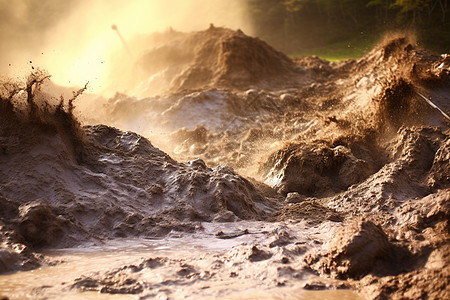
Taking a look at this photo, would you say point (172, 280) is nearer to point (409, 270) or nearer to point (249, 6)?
point (409, 270)

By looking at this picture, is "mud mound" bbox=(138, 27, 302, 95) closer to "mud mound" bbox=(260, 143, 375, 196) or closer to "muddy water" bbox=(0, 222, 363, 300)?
→ "mud mound" bbox=(260, 143, 375, 196)

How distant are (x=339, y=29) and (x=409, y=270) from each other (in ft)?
110

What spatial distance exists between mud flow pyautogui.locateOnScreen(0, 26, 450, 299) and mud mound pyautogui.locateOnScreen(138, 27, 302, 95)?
6373 millimetres

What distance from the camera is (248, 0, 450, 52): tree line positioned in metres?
24.8

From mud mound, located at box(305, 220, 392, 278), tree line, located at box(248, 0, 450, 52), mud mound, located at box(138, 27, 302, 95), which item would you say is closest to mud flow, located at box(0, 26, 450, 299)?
mud mound, located at box(305, 220, 392, 278)

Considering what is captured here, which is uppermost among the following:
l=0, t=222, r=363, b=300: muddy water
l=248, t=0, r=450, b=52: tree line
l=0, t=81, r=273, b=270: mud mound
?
l=248, t=0, r=450, b=52: tree line

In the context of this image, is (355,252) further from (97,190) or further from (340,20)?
(340,20)

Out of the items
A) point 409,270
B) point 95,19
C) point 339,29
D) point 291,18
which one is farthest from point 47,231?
point 291,18

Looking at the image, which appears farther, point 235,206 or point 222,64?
point 222,64

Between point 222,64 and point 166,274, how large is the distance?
1513cm

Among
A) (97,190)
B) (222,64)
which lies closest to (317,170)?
(97,190)

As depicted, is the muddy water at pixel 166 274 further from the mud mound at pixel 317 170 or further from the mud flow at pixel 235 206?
the mud mound at pixel 317 170


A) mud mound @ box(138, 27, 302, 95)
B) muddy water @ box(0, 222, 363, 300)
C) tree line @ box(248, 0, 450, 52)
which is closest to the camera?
muddy water @ box(0, 222, 363, 300)

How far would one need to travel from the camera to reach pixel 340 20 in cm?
3581
